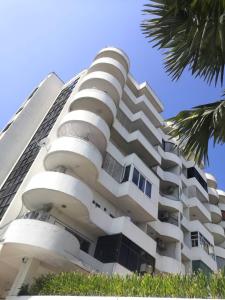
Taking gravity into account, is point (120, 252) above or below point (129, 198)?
below

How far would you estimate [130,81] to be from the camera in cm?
3425

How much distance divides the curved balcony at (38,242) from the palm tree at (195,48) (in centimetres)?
1041

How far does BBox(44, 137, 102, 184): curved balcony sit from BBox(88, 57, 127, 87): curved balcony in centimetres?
1126

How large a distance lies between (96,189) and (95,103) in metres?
7.52

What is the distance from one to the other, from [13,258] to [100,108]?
14048 mm

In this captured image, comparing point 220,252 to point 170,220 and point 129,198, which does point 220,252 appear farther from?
point 129,198

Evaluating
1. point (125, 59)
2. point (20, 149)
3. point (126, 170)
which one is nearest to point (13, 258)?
point (126, 170)

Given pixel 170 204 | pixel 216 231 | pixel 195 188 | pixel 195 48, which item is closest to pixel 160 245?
pixel 170 204

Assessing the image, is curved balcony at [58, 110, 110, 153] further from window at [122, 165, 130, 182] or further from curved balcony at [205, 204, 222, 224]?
curved balcony at [205, 204, 222, 224]

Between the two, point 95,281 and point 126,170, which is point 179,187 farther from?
point 95,281

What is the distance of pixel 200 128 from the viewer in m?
7.92

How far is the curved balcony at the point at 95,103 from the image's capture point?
25.7 meters

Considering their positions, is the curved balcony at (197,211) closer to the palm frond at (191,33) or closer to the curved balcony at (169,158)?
the curved balcony at (169,158)

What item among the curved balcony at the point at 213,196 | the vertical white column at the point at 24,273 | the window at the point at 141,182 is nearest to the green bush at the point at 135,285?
the vertical white column at the point at 24,273
